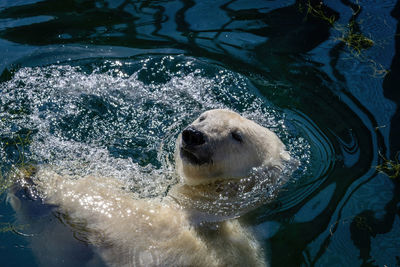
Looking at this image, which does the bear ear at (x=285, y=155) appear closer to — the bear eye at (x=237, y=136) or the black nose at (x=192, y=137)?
the bear eye at (x=237, y=136)

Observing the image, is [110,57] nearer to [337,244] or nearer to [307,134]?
[307,134]

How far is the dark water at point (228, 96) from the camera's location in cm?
403

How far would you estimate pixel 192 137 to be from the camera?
383 centimetres

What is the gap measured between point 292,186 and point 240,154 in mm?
695

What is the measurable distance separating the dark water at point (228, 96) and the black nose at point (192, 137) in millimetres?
737

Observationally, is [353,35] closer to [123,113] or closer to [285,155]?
[285,155]

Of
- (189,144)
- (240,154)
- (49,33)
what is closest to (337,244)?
(240,154)

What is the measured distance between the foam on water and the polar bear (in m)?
0.21

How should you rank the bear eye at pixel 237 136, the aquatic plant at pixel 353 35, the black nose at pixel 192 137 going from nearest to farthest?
the black nose at pixel 192 137 < the bear eye at pixel 237 136 < the aquatic plant at pixel 353 35

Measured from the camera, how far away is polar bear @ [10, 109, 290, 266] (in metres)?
3.62

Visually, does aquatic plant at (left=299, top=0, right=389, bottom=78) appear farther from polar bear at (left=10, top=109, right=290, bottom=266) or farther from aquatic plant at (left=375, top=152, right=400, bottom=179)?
polar bear at (left=10, top=109, right=290, bottom=266)

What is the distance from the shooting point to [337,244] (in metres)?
3.81

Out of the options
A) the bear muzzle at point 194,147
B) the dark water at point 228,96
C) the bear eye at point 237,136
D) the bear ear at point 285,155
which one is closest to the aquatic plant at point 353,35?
the dark water at point 228,96

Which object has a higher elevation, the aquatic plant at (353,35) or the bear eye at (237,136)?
the bear eye at (237,136)
